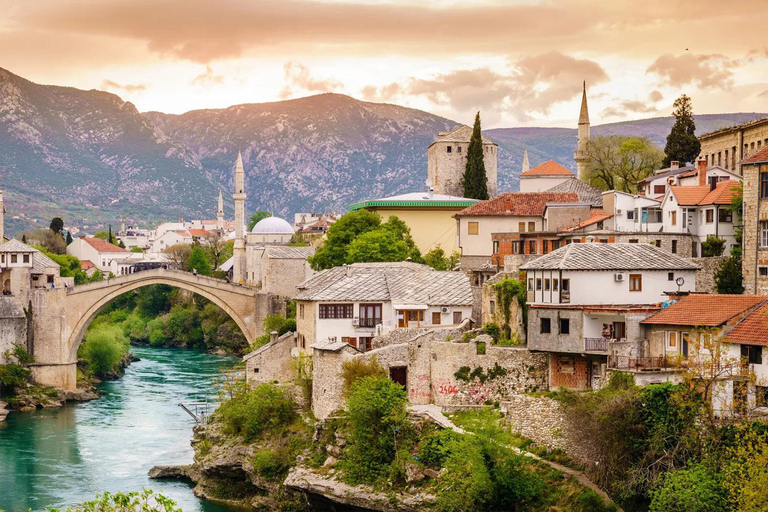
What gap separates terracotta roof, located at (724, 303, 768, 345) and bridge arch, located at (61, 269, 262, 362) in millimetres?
39627

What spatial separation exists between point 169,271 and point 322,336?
33.0 metres

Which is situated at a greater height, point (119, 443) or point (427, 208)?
point (427, 208)

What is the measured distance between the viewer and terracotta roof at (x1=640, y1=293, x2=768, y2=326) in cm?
2995

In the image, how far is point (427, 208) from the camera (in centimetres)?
6109

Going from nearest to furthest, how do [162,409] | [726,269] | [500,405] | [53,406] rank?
1. [500,405]
2. [726,269]
3. [162,409]
4. [53,406]

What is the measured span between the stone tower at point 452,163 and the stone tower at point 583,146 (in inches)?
237

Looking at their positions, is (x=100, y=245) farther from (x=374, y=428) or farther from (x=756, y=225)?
(x=756, y=225)

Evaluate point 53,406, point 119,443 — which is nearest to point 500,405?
point 119,443

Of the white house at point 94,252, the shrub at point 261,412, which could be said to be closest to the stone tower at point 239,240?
the white house at point 94,252

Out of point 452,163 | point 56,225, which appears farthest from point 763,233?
point 56,225

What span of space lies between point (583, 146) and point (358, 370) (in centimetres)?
3400

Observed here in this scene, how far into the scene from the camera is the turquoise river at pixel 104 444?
40.2 metres

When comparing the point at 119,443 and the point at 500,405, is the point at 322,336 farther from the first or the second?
the point at 119,443

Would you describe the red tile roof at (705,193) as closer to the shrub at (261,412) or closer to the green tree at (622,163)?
the shrub at (261,412)
